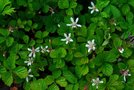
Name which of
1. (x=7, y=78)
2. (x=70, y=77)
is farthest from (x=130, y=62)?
(x=7, y=78)

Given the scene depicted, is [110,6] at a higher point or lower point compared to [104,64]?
higher

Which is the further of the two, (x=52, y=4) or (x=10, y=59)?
(x=52, y=4)

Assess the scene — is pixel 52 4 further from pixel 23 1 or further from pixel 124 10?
pixel 124 10

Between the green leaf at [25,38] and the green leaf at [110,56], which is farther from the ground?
the green leaf at [25,38]

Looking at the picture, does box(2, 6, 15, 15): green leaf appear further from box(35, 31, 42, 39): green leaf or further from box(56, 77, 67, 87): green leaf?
box(56, 77, 67, 87): green leaf

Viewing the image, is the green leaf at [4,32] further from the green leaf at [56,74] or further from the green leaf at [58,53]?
the green leaf at [56,74]


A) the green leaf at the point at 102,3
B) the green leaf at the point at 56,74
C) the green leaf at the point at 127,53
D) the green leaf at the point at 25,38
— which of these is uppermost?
the green leaf at the point at 102,3

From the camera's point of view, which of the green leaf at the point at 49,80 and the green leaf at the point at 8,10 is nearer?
the green leaf at the point at 8,10

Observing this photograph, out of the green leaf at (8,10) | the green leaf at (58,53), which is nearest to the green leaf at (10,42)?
the green leaf at (8,10)

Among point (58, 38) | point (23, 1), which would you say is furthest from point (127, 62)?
point (23, 1)
